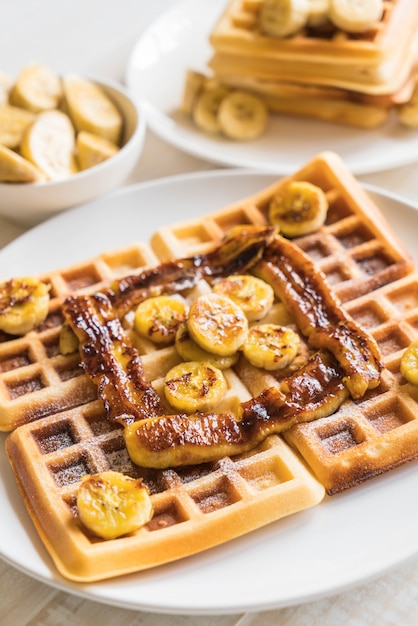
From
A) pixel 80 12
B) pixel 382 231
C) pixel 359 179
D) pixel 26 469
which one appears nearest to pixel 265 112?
pixel 359 179

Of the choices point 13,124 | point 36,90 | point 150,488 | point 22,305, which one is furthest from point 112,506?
point 36,90

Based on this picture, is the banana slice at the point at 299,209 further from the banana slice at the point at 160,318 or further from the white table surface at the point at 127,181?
the white table surface at the point at 127,181

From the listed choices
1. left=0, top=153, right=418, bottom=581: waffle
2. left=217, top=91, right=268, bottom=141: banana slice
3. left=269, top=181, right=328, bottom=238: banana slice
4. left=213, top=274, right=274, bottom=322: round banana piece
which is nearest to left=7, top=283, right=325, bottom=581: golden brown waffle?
left=0, top=153, right=418, bottom=581: waffle

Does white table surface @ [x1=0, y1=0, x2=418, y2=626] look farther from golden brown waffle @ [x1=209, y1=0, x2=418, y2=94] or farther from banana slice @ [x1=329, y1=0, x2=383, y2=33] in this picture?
banana slice @ [x1=329, y1=0, x2=383, y2=33]

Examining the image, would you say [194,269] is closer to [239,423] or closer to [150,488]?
[239,423]

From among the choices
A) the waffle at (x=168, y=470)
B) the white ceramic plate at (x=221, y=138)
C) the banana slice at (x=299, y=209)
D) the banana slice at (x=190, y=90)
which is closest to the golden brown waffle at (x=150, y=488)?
the waffle at (x=168, y=470)
